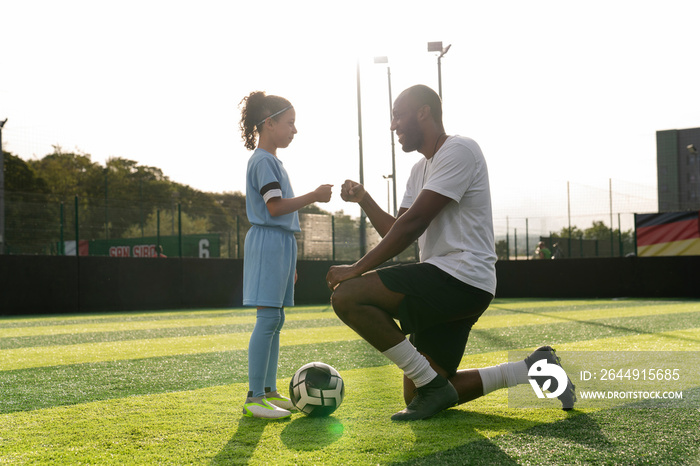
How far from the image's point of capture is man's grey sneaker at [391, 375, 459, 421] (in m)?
3.01

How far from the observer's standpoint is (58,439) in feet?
9.27

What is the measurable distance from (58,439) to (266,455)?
1.04 m

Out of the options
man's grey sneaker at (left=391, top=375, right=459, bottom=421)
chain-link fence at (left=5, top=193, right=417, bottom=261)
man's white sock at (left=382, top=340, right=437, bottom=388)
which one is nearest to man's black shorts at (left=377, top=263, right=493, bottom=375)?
man's white sock at (left=382, top=340, right=437, bottom=388)

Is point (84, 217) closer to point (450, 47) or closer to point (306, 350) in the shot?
point (450, 47)

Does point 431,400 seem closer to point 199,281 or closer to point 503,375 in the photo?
point 503,375

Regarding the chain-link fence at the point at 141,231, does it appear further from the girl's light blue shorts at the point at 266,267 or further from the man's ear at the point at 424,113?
the man's ear at the point at 424,113

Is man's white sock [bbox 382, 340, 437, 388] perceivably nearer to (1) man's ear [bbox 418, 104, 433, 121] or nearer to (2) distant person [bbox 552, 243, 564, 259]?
(1) man's ear [bbox 418, 104, 433, 121]

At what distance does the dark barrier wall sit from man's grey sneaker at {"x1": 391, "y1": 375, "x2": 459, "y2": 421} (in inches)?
503

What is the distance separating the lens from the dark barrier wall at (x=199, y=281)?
539 inches

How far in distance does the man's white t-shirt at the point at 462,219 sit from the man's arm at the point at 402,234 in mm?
59

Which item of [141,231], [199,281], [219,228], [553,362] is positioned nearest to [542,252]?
[219,228]

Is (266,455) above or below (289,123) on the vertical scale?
below

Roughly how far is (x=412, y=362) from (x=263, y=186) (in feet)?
4.03

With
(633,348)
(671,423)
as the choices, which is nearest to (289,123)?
(671,423)
